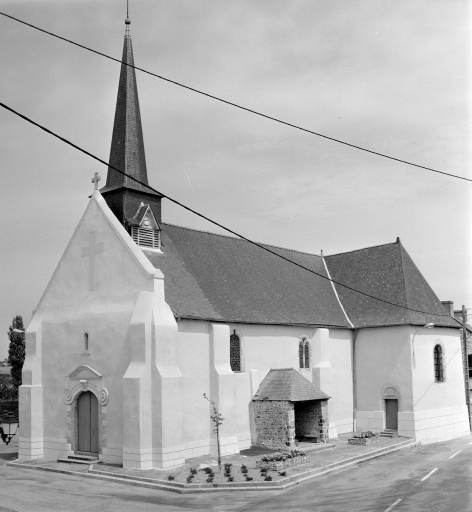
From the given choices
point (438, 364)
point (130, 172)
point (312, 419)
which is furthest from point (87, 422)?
point (438, 364)

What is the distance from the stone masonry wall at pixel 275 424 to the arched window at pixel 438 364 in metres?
10.9

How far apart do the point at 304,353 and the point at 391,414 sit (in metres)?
5.84

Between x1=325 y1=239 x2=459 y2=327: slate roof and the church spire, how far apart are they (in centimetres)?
1372

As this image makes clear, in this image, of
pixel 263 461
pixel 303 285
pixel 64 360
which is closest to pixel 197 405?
pixel 263 461

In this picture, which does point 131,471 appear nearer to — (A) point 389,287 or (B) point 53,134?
(B) point 53,134

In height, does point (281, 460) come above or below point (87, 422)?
below

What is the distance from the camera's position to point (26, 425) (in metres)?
27.5

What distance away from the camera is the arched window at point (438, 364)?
35.1 m

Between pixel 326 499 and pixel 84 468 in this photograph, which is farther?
pixel 84 468

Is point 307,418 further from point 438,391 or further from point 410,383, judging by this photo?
point 438,391

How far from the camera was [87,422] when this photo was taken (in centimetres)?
2633

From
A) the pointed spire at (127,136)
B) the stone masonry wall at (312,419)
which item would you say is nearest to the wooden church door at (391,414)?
the stone masonry wall at (312,419)

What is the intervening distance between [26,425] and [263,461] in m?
10.7

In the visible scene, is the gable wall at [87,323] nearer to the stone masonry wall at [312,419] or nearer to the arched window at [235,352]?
the arched window at [235,352]
